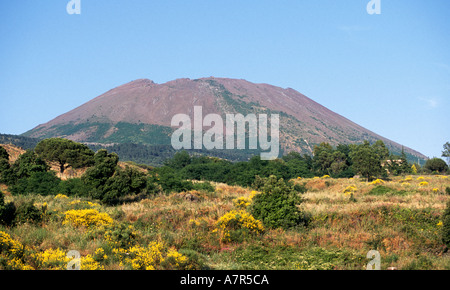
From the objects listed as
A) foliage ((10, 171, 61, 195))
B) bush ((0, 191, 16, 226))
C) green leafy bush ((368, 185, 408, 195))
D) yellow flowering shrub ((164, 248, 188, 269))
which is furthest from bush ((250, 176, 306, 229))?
foliage ((10, 171, 61, 195))

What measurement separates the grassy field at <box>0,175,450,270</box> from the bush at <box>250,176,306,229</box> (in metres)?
0.60

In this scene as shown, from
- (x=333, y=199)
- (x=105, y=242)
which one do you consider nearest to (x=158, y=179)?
(x=333, y=199)

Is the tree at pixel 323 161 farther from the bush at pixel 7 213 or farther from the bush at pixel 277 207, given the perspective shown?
the bush at pixel 7 213

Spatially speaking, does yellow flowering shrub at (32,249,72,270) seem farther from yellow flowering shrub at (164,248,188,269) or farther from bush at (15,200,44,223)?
bush at (15,200,44,223)

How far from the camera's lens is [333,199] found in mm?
27797

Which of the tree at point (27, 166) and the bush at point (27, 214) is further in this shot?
the tree at point (27, 166)

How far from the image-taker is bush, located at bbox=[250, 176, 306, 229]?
1817 cm

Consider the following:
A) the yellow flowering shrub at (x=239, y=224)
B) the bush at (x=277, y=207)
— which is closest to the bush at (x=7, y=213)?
the yellow flowering shrub at (x=239, y=224)

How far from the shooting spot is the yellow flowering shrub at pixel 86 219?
645 inches

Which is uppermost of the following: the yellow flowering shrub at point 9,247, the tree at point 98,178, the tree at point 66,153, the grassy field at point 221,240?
the tree at point 66,153

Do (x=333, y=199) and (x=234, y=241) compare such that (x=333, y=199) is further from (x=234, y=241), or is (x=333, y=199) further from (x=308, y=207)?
(x=234, y=241)

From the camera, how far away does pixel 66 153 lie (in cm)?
6253
